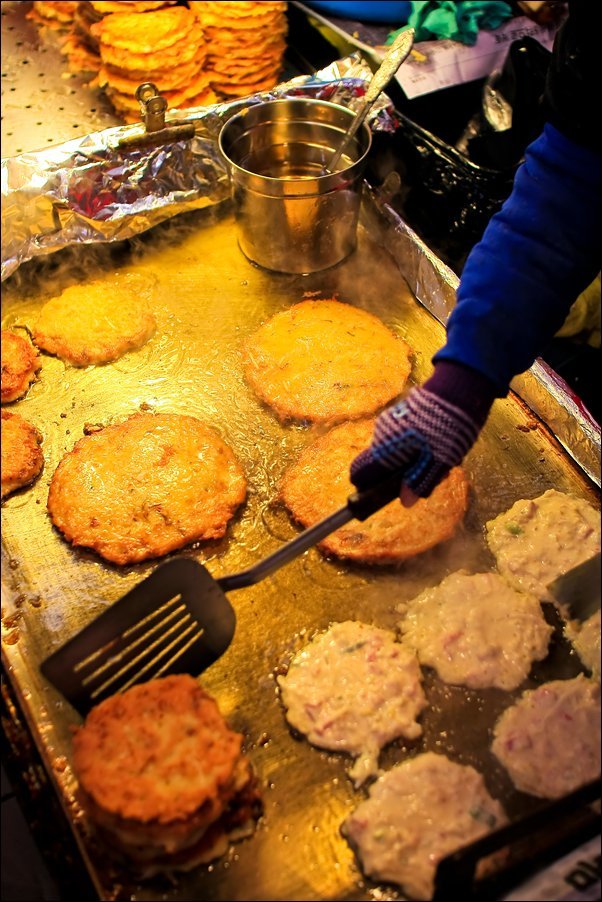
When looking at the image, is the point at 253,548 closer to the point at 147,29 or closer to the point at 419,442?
the point at 419,442

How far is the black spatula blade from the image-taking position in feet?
6.91

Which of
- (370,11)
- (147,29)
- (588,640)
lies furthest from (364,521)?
(370,11)

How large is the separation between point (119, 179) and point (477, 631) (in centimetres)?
284

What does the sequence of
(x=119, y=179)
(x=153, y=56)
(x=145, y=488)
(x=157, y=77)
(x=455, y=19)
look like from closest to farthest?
(x=145, y=488), (x=119, y=179), (x=153, y=56), (x=157, y=77), (x=455, y=19)

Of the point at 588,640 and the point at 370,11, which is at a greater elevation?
the point at 370,11

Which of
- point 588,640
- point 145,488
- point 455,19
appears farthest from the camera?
point 455,19

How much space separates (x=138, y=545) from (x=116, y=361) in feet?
3.50

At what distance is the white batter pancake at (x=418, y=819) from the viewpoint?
6.73 feet

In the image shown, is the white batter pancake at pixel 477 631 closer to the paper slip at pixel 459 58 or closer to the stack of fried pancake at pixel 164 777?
the stack of fried pancake at pixel 164 777

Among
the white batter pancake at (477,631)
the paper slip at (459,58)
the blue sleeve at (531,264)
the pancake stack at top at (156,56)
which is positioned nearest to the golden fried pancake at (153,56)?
the pancake stack at top at (156,56)

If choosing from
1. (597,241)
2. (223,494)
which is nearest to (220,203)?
(223,494)

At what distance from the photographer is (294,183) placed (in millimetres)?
3455

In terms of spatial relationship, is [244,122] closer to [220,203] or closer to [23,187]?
[220,203]

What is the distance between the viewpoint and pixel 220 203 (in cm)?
410
